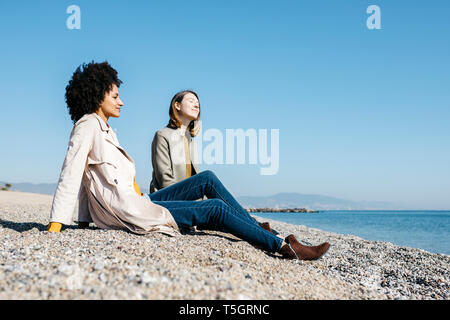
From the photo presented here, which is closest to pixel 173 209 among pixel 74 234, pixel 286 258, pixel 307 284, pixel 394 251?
pixel 74 234

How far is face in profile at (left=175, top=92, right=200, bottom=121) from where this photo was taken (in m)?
5.22

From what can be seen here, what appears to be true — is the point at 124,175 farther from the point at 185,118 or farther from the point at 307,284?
the point at 307,284

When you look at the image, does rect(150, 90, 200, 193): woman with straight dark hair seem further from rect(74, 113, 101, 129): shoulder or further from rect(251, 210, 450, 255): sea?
rect(251, 210, 450, 255): sea

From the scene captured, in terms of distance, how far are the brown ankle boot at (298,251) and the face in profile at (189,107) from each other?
2445 millimetres

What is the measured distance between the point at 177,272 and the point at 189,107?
3.18 metres

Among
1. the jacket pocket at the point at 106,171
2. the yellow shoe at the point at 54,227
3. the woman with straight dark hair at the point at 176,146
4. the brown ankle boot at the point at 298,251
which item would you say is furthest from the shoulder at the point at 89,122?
the brown ankle boot at the point at 298,251

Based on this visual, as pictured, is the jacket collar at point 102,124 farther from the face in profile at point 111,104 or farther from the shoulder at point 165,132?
the shoulder at point 165,132

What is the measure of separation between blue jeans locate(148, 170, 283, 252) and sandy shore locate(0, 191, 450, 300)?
0.58 feet

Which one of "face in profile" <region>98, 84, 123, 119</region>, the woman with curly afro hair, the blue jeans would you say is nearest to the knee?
the blue jeans

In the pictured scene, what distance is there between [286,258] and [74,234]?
235cm

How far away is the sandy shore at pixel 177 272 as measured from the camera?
7.06 feet

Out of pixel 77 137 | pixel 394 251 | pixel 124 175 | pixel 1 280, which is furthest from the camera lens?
pixel 394 251
